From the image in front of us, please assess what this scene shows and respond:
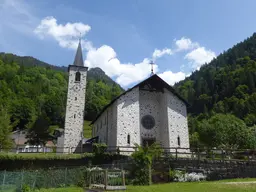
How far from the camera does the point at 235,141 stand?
32812 millimetres

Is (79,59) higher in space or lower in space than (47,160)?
higher

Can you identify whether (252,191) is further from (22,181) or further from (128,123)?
(128,123)

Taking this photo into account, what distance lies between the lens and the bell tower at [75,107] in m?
31.7

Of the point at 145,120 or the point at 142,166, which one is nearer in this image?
the point at 142,166

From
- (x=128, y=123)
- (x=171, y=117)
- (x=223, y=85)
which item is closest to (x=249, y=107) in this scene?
(x=223, y=85)

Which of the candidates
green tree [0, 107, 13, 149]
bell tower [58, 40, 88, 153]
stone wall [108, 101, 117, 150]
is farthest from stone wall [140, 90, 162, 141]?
green tree [0, 107, 13, 149]

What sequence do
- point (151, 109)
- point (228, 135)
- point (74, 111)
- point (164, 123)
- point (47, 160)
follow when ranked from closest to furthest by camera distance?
point (47, 160) < point (164, 123) < point (151, 109) < point (228, 135) < point (74, 111)

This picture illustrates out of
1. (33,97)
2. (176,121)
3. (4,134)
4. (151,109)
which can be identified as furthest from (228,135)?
(33,97)

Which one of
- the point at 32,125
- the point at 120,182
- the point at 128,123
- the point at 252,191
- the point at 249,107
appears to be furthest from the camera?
the point at 249,107

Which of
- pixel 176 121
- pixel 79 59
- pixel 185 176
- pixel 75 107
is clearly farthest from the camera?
pixel 79 59

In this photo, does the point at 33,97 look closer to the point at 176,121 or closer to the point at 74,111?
Result: the point at 74,111

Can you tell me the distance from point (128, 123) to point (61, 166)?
8.81 metres

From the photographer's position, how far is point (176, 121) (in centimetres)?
2725

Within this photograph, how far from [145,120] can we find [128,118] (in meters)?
3.31
